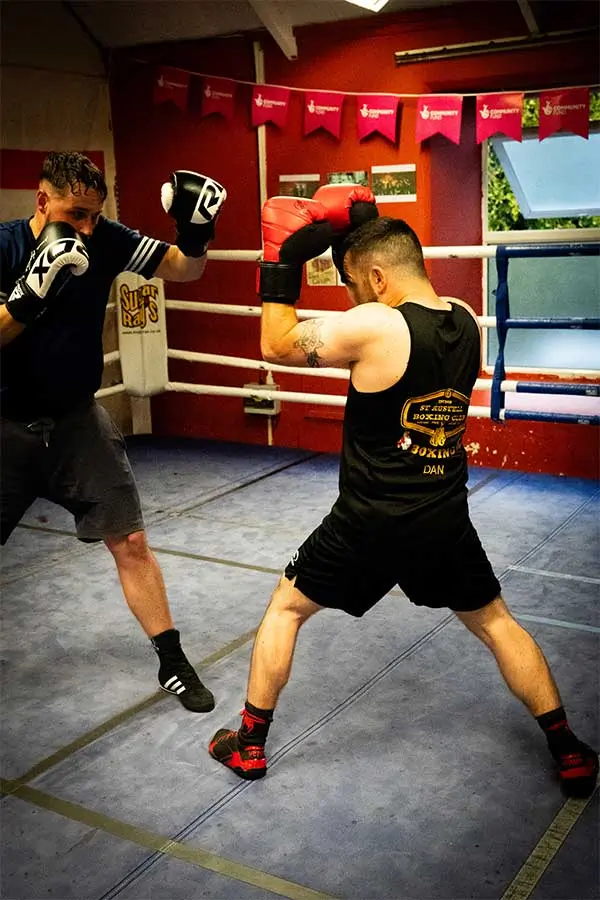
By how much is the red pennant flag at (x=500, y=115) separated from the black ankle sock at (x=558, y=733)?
10.00 ft

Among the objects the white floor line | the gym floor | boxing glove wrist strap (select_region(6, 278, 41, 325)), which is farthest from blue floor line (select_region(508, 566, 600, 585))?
boxing glove wrist strap (select_region(6, 278, 41, 325))

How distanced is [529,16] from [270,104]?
1440mm

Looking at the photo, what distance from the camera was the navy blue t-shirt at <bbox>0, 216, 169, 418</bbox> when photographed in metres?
2.49

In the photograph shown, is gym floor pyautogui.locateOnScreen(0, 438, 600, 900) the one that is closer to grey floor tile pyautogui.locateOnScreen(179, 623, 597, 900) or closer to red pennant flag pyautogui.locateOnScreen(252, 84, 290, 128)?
grey floor tile pyautogui.locateOnScreen(179, 623, 597, 900)

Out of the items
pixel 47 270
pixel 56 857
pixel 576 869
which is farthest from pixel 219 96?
pixel 576 869

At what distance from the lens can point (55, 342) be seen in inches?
98.3

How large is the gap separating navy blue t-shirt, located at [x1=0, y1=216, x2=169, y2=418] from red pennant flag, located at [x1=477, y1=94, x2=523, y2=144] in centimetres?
250

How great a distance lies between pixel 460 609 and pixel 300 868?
629 millimetres

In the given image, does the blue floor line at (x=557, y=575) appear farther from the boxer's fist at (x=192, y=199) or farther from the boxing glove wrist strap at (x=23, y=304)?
the boxing glove wrist strap at (x=23, y=304)

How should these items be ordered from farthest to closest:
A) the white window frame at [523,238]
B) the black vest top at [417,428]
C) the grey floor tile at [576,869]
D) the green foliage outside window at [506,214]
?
the green foliage outside window at [506,214], the white window frame at [523,238], the black vest top at [417,428], the grey floor tile at [576,869]

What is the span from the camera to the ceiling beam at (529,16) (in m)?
4.22

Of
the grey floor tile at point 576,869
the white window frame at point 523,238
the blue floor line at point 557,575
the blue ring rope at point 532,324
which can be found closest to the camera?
the grey floor tile at point 576,869

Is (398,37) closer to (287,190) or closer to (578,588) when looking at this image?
(287,190)

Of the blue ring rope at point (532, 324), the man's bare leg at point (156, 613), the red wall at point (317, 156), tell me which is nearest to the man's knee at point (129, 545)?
the man's bare leg at point (156, 613)
